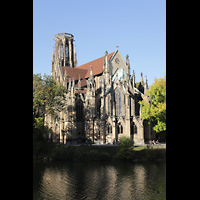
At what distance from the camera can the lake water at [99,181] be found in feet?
59.9

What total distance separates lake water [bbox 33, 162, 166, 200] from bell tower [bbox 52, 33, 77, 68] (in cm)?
5072

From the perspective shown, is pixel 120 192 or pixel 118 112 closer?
pixel 120 192

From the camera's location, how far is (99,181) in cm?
2273

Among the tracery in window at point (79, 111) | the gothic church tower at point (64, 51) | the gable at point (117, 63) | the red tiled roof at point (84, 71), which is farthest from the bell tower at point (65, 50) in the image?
the tracery in window at point (79, 111)

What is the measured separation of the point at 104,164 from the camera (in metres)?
31.9

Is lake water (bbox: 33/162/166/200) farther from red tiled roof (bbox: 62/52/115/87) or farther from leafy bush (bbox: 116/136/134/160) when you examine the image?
red tiled roof (bbox: 62/52/115/87)

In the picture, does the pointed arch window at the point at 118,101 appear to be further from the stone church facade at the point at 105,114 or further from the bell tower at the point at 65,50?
the bell tower at the point at 65,50

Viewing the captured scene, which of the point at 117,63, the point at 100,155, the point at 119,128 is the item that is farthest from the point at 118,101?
the point at 100,155

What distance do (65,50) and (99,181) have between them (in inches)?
2394

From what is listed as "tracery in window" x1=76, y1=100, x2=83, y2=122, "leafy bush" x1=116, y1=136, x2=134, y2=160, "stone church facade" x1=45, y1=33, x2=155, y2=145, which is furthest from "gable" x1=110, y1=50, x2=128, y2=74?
"leafy bush" x1=116, y1=136, x2=134, y2=160

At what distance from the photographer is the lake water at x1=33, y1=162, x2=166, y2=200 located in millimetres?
18266
